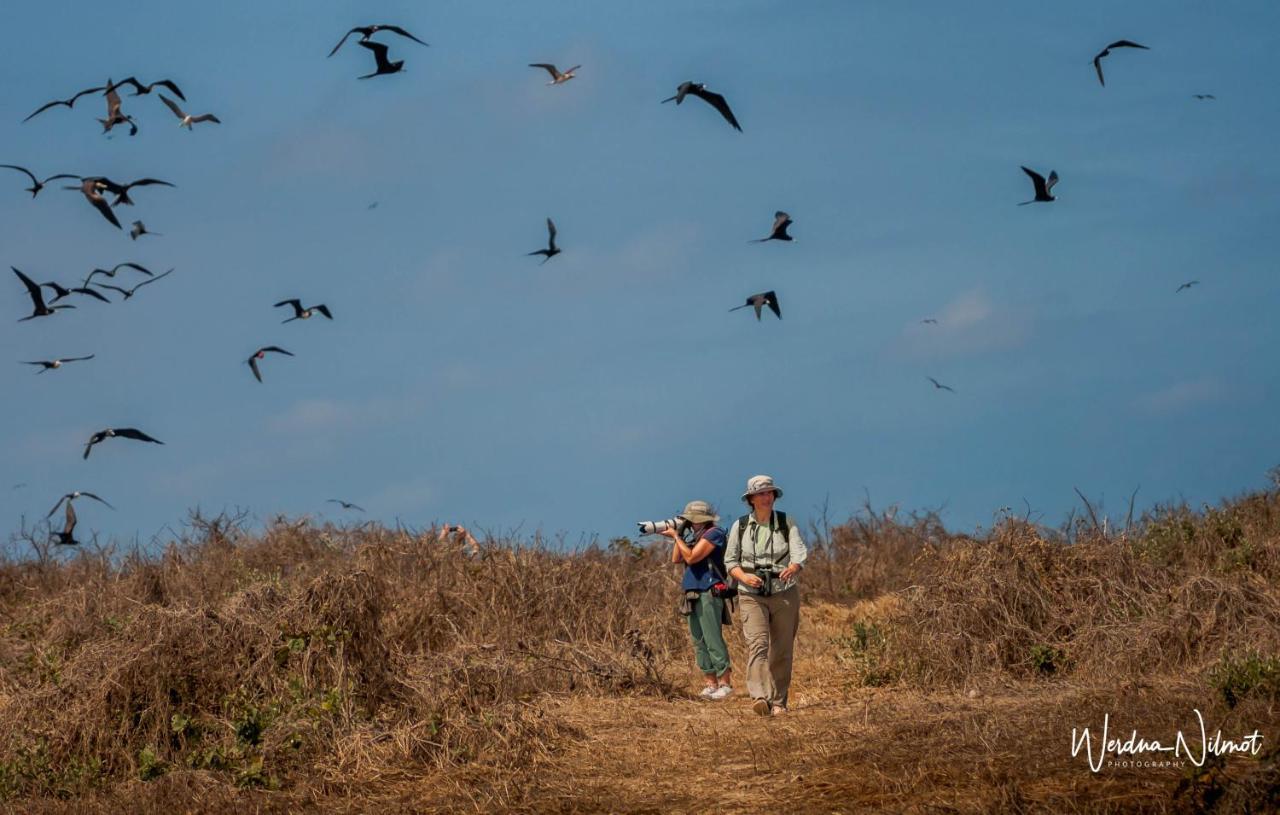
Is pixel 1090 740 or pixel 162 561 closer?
pixel 1090 740

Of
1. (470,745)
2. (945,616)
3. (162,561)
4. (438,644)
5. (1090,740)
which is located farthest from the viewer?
(162,561)

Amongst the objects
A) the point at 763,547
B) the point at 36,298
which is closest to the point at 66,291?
the point at 36,298

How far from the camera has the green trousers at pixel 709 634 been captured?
43.2 ft

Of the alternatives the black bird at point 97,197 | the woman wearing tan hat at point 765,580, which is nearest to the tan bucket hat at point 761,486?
the woman wearing tan hat at point 765,580

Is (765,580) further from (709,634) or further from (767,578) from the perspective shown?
(709,634)

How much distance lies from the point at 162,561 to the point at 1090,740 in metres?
12.6

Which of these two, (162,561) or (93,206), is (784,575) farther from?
(162,561)

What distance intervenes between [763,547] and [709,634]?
211 centimetres

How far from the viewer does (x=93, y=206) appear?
543 inches

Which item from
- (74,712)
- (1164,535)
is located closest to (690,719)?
(74,712)

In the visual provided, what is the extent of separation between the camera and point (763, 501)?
451 inches

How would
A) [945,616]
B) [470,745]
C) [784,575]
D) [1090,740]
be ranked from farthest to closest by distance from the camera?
[945,616] → [784,575] → [470,745] → [1090,740]

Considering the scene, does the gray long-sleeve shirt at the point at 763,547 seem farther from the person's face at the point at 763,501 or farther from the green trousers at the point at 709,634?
the green trousers at the point at 709,634

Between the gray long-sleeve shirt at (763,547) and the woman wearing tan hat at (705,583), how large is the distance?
4.78 feet
